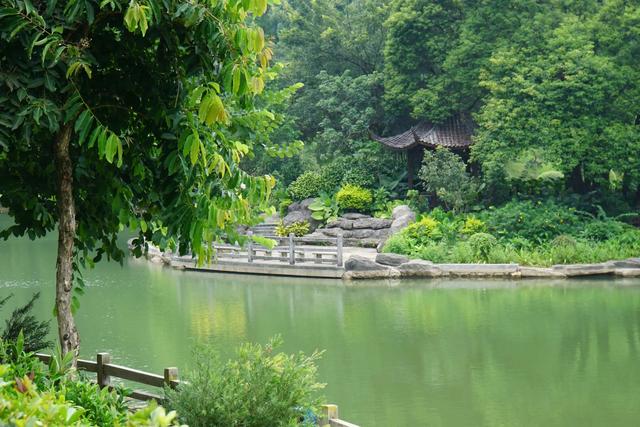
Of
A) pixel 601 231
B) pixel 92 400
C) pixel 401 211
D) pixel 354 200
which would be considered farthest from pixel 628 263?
pixel 92 400

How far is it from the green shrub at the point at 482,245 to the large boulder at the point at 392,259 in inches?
59.4

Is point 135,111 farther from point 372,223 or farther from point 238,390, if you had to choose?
point 372,223

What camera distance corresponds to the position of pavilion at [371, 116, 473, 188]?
24766 mm

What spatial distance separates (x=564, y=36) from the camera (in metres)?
21.6

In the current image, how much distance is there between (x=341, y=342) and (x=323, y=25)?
1864cm

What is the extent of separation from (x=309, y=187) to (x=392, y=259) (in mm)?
7368

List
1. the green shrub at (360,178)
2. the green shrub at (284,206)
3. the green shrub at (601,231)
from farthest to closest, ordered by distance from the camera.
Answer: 1. the green shrub at (284,206)
2. the green shrub at (360,178)
3. the green shrub at (601,231)

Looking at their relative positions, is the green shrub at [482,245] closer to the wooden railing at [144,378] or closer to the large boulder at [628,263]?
the large boulder at [628,263]

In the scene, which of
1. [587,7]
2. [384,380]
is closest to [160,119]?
[384,380]

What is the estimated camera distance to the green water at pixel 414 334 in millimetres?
10188

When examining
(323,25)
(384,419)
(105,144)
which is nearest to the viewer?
(105,144)

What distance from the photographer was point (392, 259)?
19719 millimetres

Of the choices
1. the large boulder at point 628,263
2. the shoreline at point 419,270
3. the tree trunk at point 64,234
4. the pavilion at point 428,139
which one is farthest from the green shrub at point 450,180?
the tree trunk at point 64,234

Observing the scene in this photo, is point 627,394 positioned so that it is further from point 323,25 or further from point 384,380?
point 323,25
